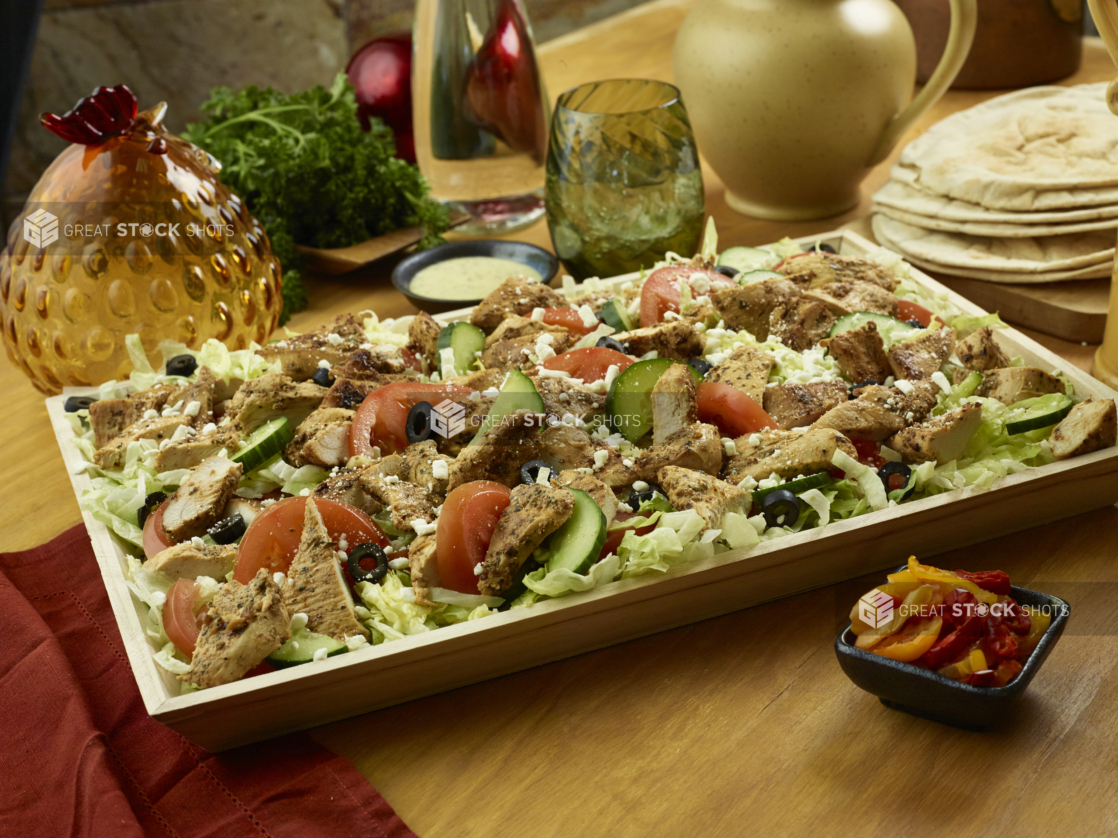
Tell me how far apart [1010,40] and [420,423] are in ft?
10.5

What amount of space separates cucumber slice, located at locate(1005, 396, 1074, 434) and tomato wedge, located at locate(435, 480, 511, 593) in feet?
3.23

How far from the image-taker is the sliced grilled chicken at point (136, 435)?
2.13m

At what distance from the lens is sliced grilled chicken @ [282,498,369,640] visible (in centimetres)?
164

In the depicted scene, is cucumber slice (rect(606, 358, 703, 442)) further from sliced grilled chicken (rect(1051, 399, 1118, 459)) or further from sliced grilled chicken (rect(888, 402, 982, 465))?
sliced grilled chicken (rect(1051, 399, 1118, 459))

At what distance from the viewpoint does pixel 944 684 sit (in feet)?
4.72

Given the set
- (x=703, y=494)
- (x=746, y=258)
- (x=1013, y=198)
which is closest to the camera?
(x=703, y=494)

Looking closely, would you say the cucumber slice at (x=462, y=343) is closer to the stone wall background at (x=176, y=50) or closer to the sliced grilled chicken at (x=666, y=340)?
the sliced grilled chicken at (x=666, y=340)

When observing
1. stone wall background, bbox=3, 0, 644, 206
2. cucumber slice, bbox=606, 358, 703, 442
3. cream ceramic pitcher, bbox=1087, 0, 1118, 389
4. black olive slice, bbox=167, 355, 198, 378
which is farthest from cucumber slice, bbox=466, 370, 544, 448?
stone wall background, bbox=3, 0, 644, 206

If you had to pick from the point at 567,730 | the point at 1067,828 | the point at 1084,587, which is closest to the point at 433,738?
the point at 567,730

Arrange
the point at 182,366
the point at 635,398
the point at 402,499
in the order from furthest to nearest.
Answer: the point at 182,366 < the point at 635,398 < the point at 402,499

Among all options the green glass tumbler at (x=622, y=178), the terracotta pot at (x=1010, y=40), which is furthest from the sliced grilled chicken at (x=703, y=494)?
the terracotta pot at (x=1010, y=40)

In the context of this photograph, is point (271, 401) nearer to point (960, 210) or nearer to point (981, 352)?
point (981, 352)

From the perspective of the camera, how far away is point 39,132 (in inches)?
208

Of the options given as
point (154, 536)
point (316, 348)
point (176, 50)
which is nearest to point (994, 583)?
point (154, 536)
